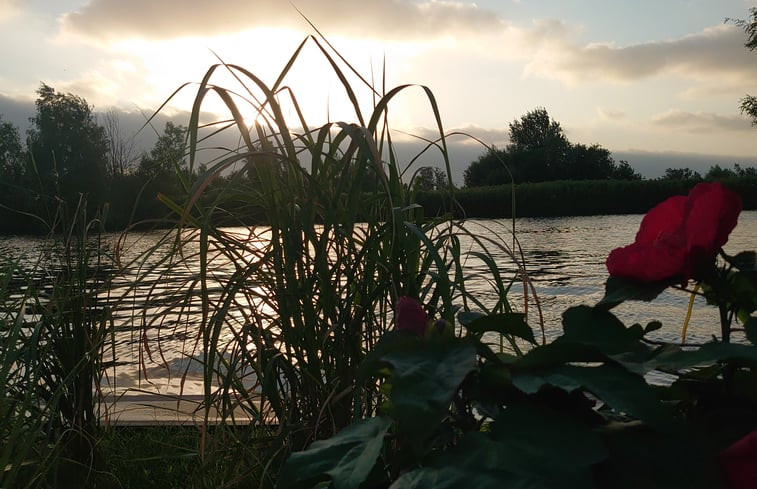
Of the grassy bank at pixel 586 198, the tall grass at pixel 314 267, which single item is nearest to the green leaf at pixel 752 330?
the tall grass at pixel 314 267

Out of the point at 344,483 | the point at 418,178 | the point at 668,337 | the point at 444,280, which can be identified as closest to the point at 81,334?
the point at 418,178

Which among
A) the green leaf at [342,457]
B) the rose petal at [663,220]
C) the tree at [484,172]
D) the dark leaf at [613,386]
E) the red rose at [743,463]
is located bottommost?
the green leaf at [342,457]

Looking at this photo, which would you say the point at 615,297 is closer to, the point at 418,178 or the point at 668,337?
the point at 418,178

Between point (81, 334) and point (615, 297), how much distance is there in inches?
56.5

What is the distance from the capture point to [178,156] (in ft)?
4.55

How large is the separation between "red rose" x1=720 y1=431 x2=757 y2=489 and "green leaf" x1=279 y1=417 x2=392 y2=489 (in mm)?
222

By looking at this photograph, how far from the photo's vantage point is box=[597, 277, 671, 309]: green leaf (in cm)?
54

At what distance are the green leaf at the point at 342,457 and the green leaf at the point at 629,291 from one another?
0.71ft

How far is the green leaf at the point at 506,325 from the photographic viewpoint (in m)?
0.52

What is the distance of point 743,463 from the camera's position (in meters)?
0.38

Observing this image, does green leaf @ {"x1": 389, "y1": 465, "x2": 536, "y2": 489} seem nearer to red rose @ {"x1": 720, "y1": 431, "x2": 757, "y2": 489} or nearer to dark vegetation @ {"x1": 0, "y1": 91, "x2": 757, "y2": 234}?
red rose @ {"x1": 720, "y1": 431, "x2": 757, "y2": 489}

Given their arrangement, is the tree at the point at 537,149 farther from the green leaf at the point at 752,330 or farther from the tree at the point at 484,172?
the green leaf at the point at 752,330

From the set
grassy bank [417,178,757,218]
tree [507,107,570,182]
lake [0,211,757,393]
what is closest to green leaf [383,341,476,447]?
lake [0,211,757,393]

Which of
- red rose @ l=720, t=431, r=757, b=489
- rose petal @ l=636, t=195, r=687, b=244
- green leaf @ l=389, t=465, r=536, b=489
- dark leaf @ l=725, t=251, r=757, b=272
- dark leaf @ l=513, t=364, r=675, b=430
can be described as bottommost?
green leaf @ l=389, t=465, r=536, b=489
